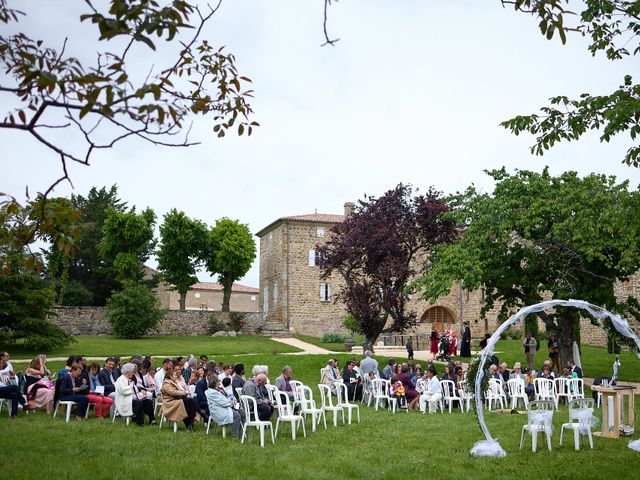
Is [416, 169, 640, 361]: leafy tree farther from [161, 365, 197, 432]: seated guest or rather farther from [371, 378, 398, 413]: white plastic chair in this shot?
[161, 365, 197, 432]: seated guest

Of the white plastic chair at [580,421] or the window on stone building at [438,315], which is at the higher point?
the window on stone building at [438,315]

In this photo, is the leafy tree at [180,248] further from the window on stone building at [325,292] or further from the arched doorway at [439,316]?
the arched doorway at [439,316]

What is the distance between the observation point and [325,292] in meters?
43.4

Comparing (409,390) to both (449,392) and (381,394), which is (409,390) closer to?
(381,394)

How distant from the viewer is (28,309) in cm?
2502

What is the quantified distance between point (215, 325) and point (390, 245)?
1818 centimetres

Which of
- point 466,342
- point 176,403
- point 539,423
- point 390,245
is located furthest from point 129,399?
point 466,342

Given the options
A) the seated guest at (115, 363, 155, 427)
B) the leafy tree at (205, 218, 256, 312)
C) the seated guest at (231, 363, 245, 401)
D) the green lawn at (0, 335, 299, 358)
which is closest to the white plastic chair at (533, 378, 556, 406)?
the seated guest at (231, 363, 245, 401)

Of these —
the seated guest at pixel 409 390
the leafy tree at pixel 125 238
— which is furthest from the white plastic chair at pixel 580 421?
the leafy tree at pixel 125 238

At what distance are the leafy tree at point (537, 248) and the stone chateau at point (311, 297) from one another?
2049cm

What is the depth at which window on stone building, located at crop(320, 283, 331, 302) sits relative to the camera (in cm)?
4331

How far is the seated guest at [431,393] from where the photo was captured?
15.0 m

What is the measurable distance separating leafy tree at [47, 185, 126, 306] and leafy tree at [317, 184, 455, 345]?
25333 mm

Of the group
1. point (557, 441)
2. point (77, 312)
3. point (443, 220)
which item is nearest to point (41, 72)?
point (557, 441)
